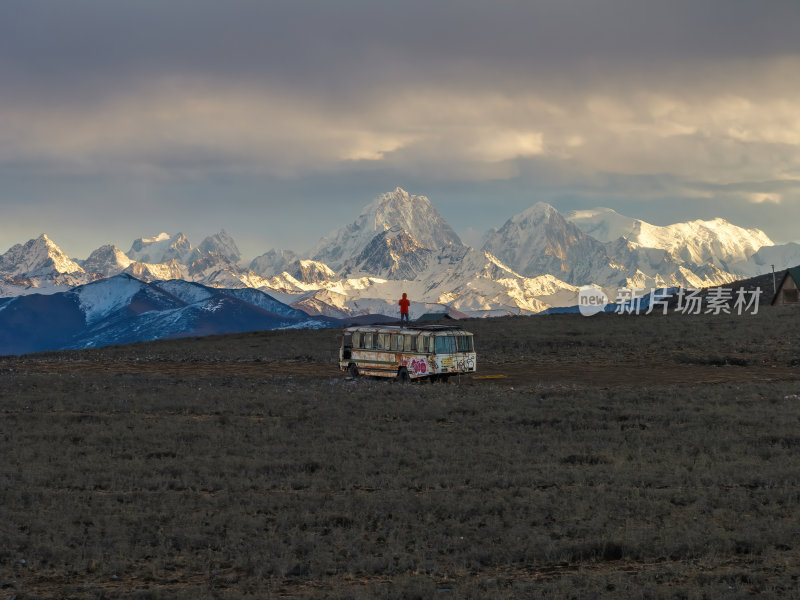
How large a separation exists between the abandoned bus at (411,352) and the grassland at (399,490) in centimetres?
225

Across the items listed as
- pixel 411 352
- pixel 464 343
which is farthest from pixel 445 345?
pixel 411 352

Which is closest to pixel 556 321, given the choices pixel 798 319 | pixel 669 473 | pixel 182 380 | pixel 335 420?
pixel 798 319

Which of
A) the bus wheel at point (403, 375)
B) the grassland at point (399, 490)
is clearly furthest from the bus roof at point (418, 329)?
the grassland at point (399, 490)

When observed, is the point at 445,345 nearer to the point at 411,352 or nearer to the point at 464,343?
the point at 464,343

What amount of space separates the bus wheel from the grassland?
226cm

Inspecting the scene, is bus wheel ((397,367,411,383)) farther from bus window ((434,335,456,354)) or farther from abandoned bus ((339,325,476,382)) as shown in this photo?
bus window ((434,335,456,354))

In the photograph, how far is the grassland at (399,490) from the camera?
14.3 meters

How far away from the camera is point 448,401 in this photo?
35.0 meters

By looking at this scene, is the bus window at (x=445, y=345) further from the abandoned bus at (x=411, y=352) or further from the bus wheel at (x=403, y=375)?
the bus wheel at (x=403, y=375)

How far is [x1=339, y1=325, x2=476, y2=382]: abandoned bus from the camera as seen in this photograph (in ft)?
141

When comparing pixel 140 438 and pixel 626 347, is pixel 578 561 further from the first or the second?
pixel 626 347

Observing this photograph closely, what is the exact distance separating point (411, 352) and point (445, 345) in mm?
1801

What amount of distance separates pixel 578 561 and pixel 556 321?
7746 cm

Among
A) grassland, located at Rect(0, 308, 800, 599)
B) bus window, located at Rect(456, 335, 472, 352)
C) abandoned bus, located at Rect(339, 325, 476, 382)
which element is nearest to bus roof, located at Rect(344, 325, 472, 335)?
abandoned bus, located at Rect(339, 325, 476, 382)
